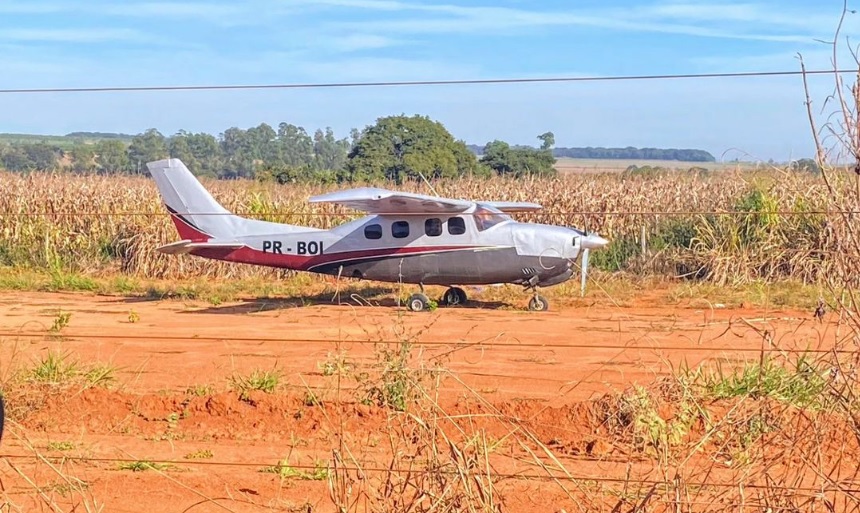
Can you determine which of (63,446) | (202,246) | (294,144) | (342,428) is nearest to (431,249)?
(202,246)

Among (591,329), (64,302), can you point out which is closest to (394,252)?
(591,329)

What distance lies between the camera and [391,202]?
1587 centimetres

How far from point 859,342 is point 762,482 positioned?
4.11ft

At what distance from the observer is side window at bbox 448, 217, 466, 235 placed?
55.3 ft

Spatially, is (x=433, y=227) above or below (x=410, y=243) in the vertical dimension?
above

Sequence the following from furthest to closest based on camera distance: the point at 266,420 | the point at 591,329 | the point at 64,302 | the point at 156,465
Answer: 1. the point at 64,302
2. the point at 591,329
3. the point at 266,420
4. the point at 156,465

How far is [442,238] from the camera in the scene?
1686cm

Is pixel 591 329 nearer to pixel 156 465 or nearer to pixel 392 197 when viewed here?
pixel 392 197

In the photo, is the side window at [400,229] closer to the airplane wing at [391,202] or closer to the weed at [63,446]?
the airplane wing at [391,202]

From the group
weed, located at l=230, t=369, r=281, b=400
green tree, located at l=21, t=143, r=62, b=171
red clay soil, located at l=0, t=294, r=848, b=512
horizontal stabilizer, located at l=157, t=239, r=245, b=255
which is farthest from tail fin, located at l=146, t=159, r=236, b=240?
green tree, located at l=21, t=143, r=62, b=171

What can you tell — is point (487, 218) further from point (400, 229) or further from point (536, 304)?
point (536, 304)

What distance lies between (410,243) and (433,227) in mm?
435

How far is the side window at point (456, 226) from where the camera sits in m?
16.9

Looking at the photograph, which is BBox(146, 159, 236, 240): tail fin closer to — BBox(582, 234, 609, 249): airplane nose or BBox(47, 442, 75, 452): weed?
BBox(582, 234, 609, 249): airplane nose
